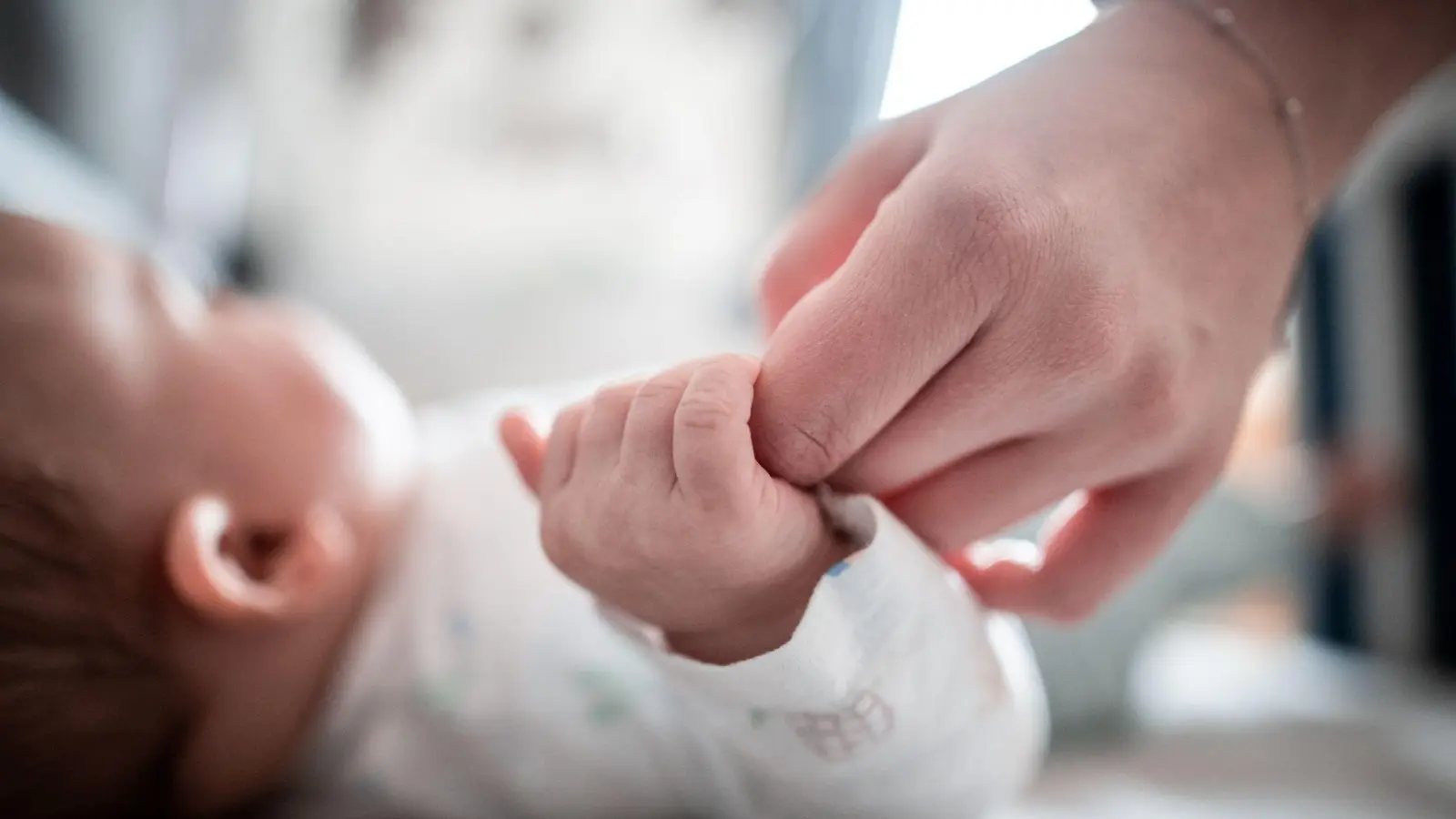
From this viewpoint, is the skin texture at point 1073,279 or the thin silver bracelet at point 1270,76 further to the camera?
the thin silver bracelet at point 1270,76

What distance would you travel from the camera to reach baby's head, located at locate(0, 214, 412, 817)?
0.57 meters

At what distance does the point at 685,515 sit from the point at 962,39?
626 millimetres

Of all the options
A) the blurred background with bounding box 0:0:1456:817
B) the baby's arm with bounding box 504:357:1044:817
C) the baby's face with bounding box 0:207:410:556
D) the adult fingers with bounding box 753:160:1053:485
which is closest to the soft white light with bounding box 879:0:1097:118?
the blurred background with bounding box 0:0:1456:817

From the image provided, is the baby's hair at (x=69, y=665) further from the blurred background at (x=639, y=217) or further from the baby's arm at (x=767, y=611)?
the blurred background at (x=639, y=217)

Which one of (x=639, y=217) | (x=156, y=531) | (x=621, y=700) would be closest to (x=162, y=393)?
(x=156, y=531)

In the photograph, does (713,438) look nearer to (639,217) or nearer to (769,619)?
(769,619)

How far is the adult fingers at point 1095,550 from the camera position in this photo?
50 cm

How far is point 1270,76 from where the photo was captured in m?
0.49

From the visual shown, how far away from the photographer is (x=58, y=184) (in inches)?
39.9

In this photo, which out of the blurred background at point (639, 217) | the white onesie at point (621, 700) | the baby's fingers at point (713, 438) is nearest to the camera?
the baby's fingers at point (713, 438)

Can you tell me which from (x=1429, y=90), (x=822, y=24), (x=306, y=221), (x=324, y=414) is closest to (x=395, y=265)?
(x=306, y=221)

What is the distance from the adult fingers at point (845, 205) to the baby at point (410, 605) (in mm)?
127

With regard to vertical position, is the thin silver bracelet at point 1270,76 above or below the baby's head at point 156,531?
below

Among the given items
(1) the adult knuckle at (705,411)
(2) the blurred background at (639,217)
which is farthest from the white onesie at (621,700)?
(2) the blurred background at (639,217)
